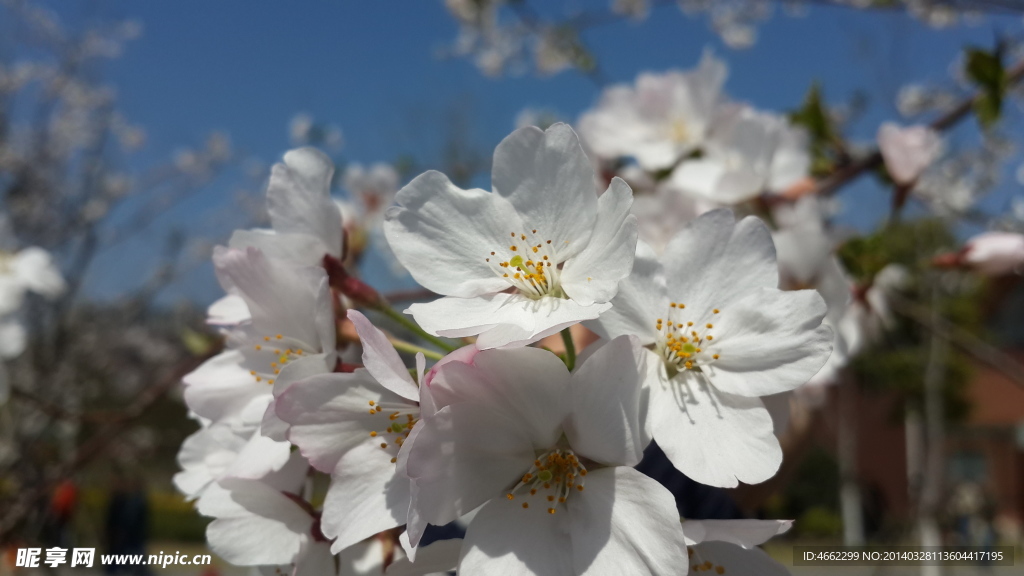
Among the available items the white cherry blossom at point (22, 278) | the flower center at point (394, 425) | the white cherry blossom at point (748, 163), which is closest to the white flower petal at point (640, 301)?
the flower center at point (394, 425)

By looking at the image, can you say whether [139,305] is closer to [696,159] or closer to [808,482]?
[696,159]

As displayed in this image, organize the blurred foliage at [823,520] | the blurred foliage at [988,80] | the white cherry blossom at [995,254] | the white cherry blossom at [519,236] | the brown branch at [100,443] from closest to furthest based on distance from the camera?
the white cherry blossom at [519,236] → the white cherry blossom at [995,254] → the blurred foliage at [988,80] → the brown branch at [100,443] → the blurred foliage at [823,520]

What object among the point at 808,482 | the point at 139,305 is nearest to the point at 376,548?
the point at 139,305

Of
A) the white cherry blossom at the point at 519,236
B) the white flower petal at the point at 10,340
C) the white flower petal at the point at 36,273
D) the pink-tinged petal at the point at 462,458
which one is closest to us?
the pink-tinged petal at the point at 462,458

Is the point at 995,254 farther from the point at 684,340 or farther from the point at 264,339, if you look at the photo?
the point at 264,339

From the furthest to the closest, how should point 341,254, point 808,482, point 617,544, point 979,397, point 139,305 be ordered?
point 979,397 → point 808,482 → point 139,305 → point 341,254 → point 617,544

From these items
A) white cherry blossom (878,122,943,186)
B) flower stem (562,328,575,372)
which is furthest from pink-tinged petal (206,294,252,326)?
white cherry blossom (878,122,943,186)

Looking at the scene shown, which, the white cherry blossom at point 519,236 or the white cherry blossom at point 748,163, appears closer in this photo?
the white cherry blossom at point 519,236

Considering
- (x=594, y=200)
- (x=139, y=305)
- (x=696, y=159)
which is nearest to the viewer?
(x=594, y=200)

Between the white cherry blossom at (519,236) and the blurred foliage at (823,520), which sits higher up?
the white cherry blossom at (519,236)

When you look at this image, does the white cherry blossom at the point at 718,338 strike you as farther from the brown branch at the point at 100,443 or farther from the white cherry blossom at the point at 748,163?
the brown branch at the point at 100,443
